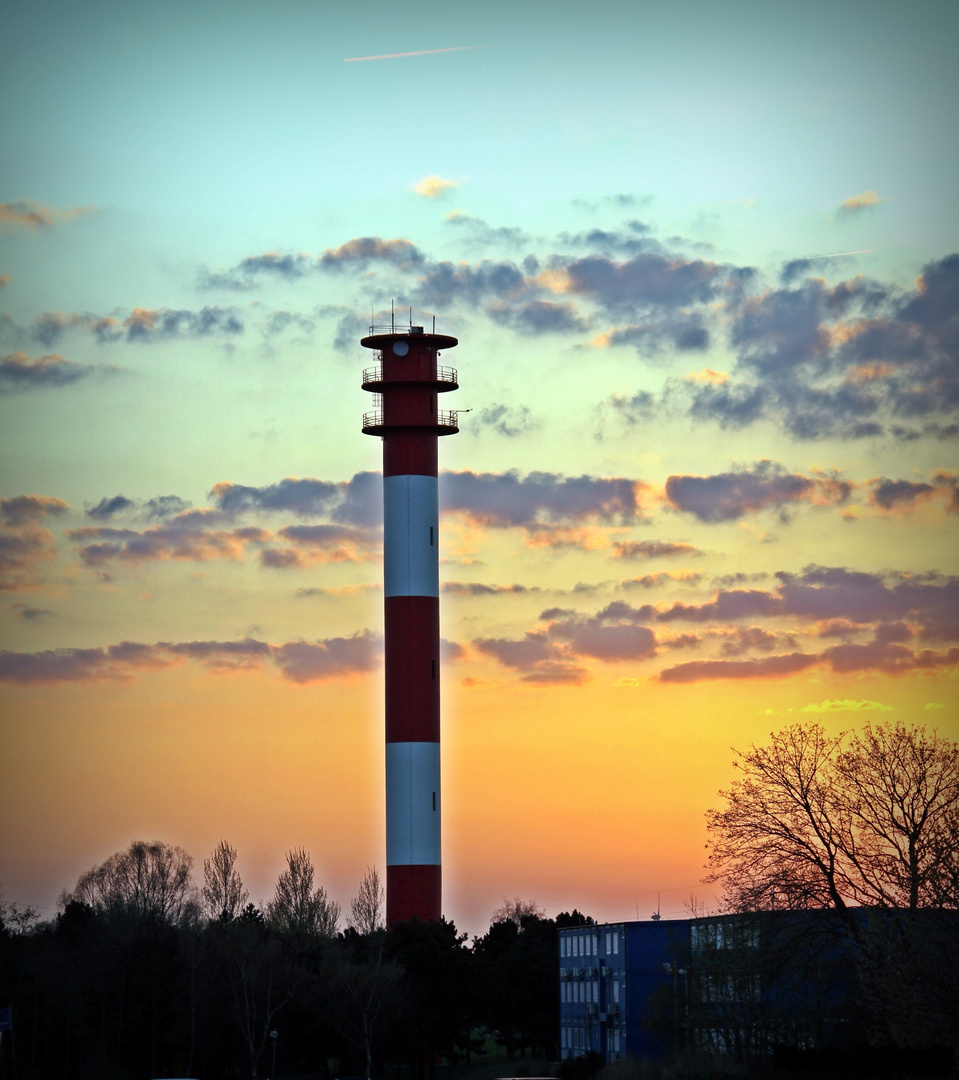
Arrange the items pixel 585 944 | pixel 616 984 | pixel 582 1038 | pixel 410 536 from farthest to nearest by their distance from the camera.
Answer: pixel 585 944 → pixel 582 1038 → pixel 616 984 → pixel 410 536

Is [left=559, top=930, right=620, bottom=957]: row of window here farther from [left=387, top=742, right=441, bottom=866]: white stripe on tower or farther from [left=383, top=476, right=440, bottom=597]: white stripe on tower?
[left=383, top=476, right=440, bottom=597]: white stripe on tower

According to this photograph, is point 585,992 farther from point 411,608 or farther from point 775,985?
point 775,985

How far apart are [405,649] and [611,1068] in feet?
74.5

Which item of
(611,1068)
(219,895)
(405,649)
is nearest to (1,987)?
(219,895)

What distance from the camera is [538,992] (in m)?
91.3

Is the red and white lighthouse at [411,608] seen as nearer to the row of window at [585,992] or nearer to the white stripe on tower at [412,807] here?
the white stripe on tower at [412,807]

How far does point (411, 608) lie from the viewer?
7375cm

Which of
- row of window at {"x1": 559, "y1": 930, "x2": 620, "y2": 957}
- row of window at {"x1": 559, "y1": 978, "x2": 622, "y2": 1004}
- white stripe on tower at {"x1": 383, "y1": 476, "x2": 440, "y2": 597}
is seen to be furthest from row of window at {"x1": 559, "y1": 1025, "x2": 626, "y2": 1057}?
white stripe on tower at {"x1": 383, "y1": 476, "x2": 440, "y2": 597}

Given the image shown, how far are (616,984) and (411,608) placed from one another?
971 inches

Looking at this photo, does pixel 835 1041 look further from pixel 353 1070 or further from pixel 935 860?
pixel 353 1070

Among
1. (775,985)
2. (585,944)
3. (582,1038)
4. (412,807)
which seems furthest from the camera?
(585,944)

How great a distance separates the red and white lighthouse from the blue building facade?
12.8m

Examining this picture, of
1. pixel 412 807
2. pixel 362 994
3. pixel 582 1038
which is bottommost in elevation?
pixel 582 1038

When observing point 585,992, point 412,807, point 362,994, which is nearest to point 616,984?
point 585,992
